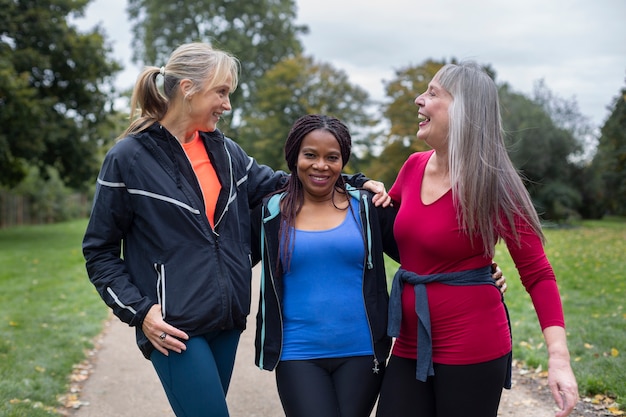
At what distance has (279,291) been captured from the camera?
303cm

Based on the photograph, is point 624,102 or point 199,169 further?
point 624,102

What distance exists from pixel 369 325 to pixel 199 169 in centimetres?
107

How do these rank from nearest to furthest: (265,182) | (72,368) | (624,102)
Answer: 1. (265,182)
2. (72,368)
3. (624,102)

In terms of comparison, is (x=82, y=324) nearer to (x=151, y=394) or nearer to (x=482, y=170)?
(x=151, y=394)

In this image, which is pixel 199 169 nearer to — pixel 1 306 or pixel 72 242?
pixel 1 306

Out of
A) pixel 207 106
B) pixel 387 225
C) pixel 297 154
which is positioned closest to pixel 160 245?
pixel 207 106

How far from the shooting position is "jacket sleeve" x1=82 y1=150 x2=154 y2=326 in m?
2.83

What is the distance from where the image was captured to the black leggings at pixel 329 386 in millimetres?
2834

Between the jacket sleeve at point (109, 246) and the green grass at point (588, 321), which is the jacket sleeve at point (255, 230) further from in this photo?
the green grass at point (588, 321)

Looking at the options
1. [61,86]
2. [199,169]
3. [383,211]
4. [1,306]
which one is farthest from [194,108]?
[61,86]

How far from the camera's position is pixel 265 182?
3537mm

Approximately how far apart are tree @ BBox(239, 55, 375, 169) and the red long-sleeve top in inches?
1225

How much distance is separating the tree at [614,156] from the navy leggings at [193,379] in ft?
72.1

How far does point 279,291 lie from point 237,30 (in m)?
35.7
